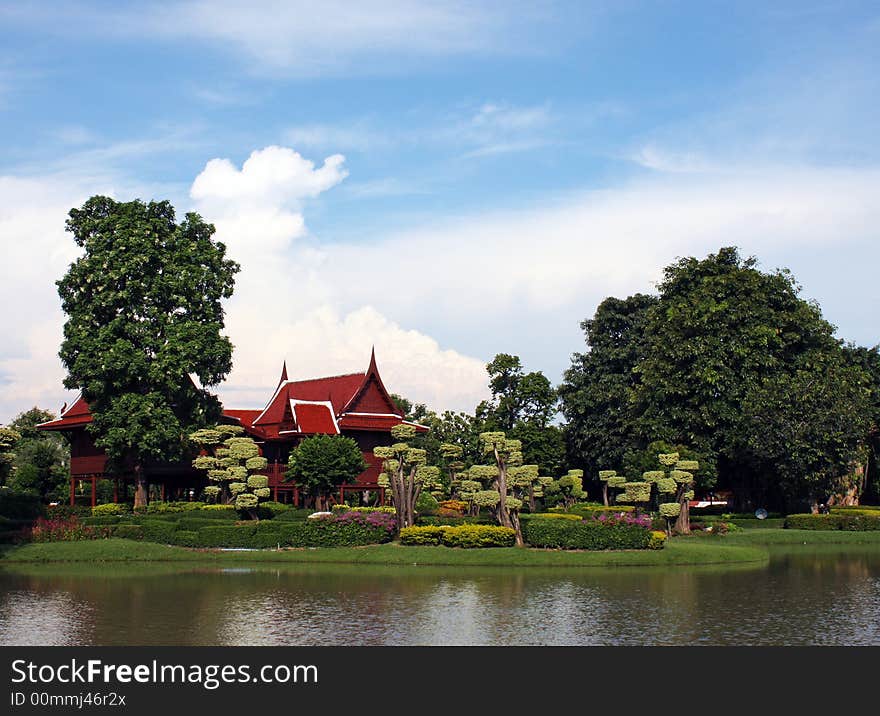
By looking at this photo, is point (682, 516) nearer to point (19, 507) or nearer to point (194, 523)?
point (194, 523)

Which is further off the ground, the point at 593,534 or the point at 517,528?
the point at 517,528

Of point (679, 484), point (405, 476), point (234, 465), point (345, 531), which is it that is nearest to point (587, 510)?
point (679, 484)

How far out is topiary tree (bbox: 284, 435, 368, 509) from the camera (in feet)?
168

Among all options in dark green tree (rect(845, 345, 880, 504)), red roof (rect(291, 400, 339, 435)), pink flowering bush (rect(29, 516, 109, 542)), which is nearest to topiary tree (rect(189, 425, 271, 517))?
red roof (rect(291, 400, 339, 435))

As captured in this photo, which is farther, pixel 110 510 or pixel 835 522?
pixel 835 522

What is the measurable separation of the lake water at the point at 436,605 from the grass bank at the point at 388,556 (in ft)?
4.21

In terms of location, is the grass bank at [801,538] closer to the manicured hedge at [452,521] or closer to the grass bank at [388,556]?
the grass bank at [388,556]

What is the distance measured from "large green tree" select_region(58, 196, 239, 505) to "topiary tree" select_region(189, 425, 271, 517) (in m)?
1.48

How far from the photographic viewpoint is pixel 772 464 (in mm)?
A: 58375

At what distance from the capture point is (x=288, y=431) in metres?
60.8

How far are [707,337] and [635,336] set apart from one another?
11694 millimetres

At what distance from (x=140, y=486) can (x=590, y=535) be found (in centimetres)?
2754

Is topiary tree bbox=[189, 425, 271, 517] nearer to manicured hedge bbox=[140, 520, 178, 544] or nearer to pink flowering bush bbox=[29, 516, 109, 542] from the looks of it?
manicured hedge bbox=[140, 520, 178, 544]
